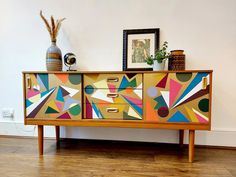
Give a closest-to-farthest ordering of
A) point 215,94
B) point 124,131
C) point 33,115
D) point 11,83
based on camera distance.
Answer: point 33,115
point 215,94
point 124,131
point 11,83

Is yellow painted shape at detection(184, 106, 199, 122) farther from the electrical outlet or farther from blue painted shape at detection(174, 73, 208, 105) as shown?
the electrical outlet

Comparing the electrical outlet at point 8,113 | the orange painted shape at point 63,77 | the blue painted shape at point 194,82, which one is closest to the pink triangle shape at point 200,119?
the blue painted shape at point 194,82

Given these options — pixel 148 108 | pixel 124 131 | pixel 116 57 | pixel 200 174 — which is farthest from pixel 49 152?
pixel 200 174

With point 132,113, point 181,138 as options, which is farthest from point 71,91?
point 181,138

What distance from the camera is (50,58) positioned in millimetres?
1635

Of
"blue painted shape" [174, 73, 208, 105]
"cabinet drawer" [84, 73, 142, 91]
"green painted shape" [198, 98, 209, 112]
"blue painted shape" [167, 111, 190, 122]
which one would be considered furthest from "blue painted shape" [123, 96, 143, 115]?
"green painted shape" [198, 98, 209, 112]

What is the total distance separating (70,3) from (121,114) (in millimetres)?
1374

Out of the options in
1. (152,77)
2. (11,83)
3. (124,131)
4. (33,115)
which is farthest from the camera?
(11,83)

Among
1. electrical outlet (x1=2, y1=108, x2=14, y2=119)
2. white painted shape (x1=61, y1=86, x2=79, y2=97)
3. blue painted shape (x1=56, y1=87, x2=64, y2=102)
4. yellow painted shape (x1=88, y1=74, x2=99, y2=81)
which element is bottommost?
electrical outlet (x1=2, y1=108, x2=14, y2=119)

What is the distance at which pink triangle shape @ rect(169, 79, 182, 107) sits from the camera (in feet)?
4.53

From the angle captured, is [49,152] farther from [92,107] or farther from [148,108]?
[148,108]

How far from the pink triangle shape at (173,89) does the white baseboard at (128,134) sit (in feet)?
1.87

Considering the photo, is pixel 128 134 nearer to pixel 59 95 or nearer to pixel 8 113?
pixel 59 95

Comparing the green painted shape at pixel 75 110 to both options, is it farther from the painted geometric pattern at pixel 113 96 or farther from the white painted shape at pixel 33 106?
the white painted shape at pixel 33 106
